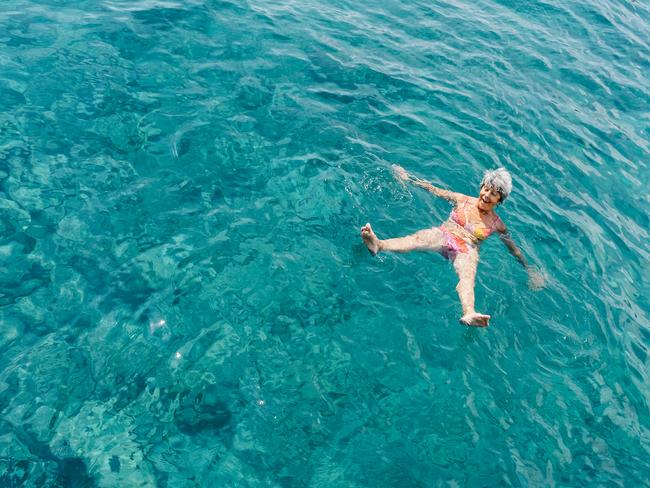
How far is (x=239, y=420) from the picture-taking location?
6324mm

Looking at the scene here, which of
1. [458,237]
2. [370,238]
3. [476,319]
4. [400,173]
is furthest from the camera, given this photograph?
[400,173]

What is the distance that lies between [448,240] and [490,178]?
1.37 meters

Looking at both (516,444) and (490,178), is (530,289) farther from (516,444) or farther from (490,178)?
(516,444)

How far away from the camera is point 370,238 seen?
7.55 m

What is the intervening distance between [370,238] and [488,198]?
8.39ft

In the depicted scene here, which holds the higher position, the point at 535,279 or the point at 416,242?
the point at 416,242

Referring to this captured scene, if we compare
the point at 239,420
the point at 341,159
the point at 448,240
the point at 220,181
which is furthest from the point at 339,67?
the point at 239,420

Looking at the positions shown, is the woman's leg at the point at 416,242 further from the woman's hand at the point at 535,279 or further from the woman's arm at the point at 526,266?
the woman's hand at the point at 535,279

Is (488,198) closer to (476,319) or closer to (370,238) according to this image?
(370,238)

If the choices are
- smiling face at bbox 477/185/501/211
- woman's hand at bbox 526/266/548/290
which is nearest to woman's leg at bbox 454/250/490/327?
smiling face at bbox 477/185/501/211

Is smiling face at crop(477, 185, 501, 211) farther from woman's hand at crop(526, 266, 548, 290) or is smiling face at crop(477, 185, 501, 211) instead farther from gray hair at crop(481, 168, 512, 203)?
woman's hand at crop(526, 266, 548, 290)

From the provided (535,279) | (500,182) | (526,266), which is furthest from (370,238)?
(535,279)

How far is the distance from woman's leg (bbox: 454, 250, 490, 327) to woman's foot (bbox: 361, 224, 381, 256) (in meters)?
1.42

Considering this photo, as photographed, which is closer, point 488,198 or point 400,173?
point 488,198
